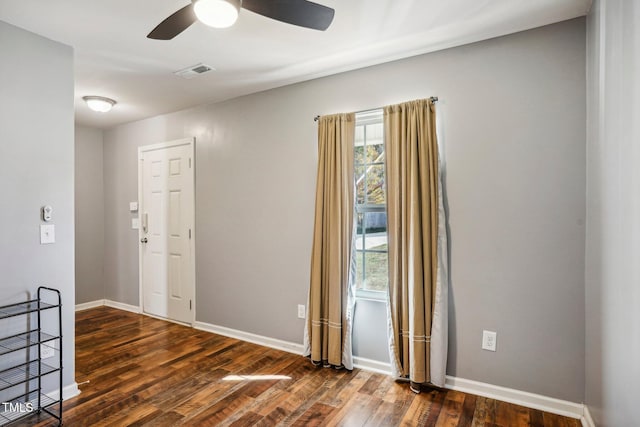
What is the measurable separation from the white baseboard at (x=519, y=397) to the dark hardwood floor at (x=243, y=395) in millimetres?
46

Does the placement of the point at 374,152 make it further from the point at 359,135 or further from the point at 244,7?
the point at 244,7

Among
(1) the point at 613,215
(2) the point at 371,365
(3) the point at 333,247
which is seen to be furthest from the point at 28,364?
(1) the point at 613,215

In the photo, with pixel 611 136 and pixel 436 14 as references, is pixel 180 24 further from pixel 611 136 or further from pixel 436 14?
pixel 611 136

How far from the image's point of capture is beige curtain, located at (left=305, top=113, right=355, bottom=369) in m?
2.88

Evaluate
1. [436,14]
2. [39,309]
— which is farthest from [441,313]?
[39,309]

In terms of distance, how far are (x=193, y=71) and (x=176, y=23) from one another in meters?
1.30

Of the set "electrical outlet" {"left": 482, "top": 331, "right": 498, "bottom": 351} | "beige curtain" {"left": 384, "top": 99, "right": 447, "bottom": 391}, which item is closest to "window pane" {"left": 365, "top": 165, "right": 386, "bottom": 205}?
"beige curtain" {"left": 384, "top": 99, "right": 447, "bottom": 391}

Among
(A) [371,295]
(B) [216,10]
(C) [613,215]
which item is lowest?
(A) [371,295]

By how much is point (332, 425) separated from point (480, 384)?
1.07m

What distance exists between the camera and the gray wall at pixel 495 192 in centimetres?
221

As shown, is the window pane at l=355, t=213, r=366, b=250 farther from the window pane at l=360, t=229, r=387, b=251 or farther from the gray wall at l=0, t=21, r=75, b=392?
the gray wall at l=0, t=21, r=75, b=392

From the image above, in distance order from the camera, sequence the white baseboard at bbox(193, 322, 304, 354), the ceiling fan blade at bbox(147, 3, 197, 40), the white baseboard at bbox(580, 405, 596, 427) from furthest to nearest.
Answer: the white baseboard at bbox(193, 322, 304, 354), the white baseboard at bbox(580, 405, 596, 427), the ceiling fan blade at bbox(147, 3, 197, 40)

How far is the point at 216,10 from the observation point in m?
1.56

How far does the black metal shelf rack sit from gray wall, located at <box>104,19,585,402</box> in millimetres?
1669
